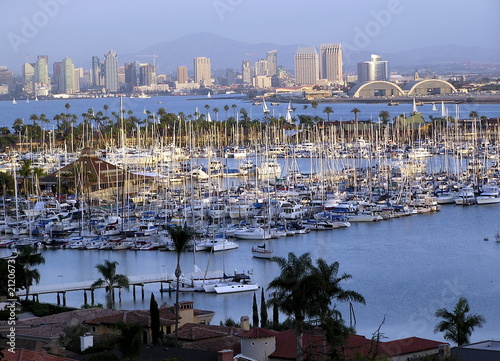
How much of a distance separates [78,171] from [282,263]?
83.4 feet

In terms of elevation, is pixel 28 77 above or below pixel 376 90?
above

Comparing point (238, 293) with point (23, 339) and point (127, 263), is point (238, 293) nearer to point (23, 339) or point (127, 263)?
point (127, 263)

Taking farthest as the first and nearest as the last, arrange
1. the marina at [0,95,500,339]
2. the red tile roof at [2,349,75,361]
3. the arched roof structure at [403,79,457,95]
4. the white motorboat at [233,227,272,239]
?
the arched roof structure at [403,79,457,95]
the white motorboat at [233,227,272,239]
the marina at [0,95,500,339]
the red tile roof at [2,349,75,361]

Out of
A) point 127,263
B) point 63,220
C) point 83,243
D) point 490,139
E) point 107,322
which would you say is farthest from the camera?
point 490,139

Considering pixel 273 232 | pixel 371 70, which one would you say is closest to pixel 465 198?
pixel 273 232

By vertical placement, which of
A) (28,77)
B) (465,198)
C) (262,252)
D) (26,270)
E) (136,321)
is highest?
(28,77)

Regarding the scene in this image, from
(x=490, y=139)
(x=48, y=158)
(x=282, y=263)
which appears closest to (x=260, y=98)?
(x=490, y=139)

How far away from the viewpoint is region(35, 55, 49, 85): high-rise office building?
550 feet

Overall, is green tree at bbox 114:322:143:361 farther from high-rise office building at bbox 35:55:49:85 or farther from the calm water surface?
high-rise office building at bbox 35:55:49:85

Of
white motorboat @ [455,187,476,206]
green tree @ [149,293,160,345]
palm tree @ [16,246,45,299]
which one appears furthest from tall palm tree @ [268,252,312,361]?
white motorboat @ [455,187,476,206]

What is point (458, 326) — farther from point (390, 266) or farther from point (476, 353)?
point (390, 266)

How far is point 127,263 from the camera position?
29609 mm

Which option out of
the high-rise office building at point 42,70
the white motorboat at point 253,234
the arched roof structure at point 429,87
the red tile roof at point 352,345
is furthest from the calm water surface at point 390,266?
the high-rise office building at point 42,70

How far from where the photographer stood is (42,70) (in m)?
175
